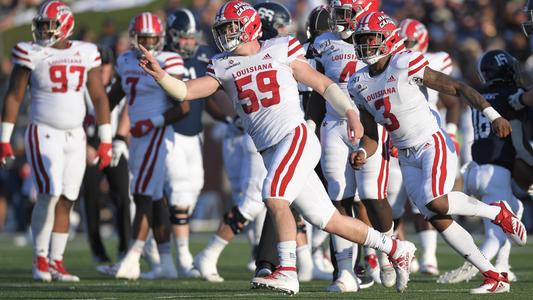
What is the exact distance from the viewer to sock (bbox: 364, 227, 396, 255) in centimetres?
758

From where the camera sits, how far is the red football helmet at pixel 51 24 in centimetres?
978

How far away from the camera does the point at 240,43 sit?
7770mm

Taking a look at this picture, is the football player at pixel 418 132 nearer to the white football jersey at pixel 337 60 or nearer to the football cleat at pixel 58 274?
the white football jersey at pixel 337 60

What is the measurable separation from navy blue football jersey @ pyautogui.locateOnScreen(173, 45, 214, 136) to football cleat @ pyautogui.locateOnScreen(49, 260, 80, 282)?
5.61 ft

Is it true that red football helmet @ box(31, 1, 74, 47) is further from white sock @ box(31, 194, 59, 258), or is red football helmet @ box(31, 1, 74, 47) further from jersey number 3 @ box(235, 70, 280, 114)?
jersey number 3 @ box(235, 70, 280, 114)

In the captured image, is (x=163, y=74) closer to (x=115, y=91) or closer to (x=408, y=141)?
(x=408, y=141)

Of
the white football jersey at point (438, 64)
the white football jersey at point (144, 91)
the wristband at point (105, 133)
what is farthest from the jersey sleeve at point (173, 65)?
the white football jersey at point (438, 64)

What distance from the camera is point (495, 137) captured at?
9.28 m

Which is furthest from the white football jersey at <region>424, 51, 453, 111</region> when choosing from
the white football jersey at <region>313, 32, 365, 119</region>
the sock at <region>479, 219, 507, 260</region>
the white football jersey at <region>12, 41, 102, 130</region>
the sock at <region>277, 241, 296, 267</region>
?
the sock at <region>277, 241, 296, 267</region>

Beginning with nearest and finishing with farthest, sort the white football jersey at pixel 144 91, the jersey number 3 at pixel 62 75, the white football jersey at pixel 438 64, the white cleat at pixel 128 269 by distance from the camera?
the jersey number 3 at pixel 62 75
the white cleat at pixel 128 269
the white football jersey at pixel 438 64
the white football jersey at pixel 144 91

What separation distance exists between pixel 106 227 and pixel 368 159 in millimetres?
10733

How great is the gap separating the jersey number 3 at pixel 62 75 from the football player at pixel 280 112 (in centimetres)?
240

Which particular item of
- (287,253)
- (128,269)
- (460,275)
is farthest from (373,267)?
(128,269)

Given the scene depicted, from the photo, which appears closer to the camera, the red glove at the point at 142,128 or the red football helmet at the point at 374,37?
the red football helmet at the point at 374,37
